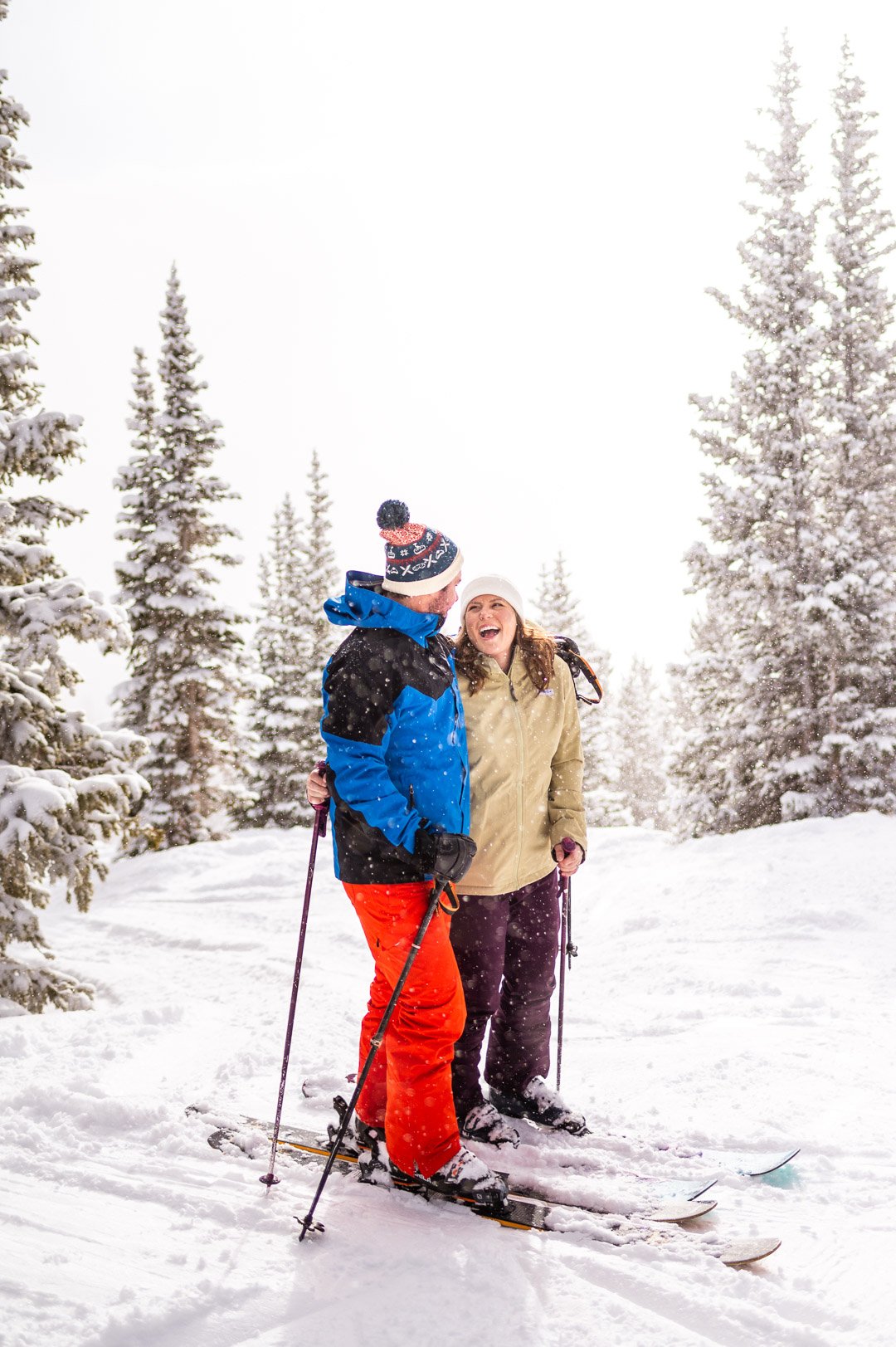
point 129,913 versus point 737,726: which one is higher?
point 737,726

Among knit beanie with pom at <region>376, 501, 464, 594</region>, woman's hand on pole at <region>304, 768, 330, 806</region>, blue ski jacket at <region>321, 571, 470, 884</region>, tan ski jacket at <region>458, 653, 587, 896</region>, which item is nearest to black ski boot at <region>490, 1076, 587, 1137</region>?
tan ski jacket at <region>458, 653, 587, 896</region>

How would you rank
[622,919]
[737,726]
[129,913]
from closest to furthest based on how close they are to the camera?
[622,919] → [129,913] → [737,726]

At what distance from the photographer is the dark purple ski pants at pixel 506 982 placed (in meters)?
4.01

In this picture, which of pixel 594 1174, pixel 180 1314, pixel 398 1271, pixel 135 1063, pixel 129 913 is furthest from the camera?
pixel 129 913

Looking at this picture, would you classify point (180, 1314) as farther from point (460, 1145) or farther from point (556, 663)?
point (556, 663)

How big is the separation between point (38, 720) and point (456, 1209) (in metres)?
6.38

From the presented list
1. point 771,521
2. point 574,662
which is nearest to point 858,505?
point 771,521

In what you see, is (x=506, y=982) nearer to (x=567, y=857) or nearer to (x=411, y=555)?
(x=567, y=857)

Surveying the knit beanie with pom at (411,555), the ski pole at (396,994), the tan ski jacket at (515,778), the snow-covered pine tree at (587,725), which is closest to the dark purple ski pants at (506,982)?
the tan ski jacket at (515,778)

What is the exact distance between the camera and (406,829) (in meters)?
3.31

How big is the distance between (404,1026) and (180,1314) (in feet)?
3.84

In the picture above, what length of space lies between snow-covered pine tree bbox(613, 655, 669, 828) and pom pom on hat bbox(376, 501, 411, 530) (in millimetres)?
40814

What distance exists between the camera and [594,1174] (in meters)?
3.78

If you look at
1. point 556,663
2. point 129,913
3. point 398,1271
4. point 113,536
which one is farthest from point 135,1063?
point 113,536
